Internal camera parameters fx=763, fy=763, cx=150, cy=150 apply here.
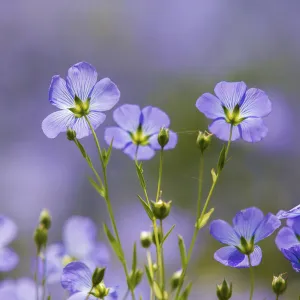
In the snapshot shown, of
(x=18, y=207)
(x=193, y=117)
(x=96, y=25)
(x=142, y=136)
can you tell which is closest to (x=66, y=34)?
(x=96, y=25)

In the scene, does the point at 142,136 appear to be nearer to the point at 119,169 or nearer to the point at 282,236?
the point at 282,236

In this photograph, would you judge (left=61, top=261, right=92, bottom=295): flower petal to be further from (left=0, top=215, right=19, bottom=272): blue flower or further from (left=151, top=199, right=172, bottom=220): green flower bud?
(left=0, top=215, right=19, bottom=272): blue flower

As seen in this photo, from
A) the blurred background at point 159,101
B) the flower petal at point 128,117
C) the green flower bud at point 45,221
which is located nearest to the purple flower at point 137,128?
the flower petal at point 128,117

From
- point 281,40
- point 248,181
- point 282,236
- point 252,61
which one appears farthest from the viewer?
point 281,40

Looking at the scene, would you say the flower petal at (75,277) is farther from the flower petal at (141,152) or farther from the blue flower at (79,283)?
the flower petal at (141,152)

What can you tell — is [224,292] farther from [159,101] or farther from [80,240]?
[159,101]

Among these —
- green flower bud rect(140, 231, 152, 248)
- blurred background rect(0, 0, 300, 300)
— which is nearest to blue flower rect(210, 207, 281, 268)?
green flower bud rect(140, 231, 152, 248)

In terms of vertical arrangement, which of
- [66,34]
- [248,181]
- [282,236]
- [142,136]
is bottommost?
[282,236]
